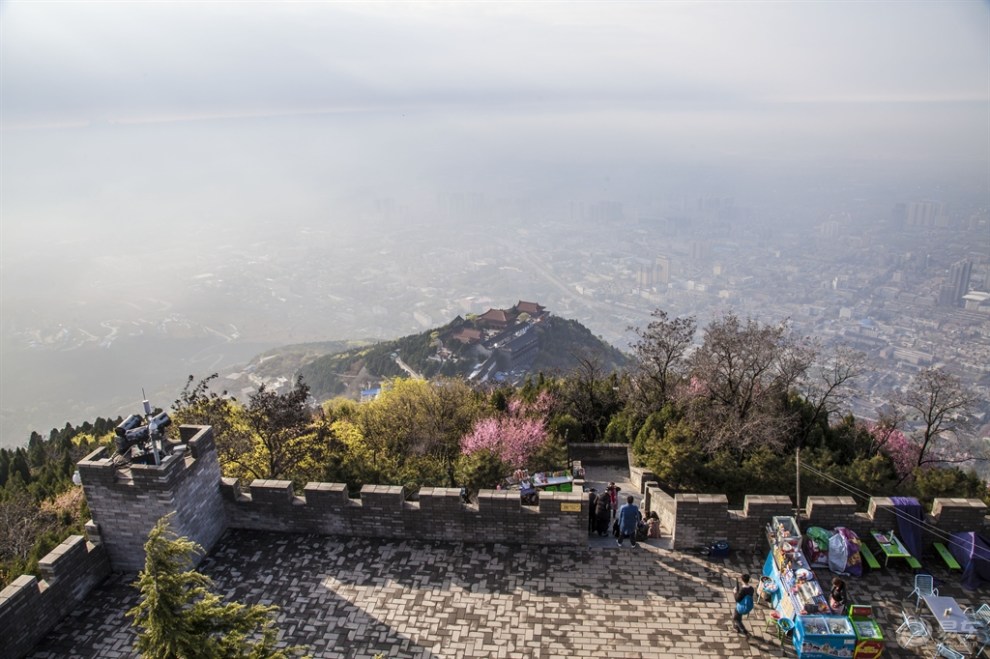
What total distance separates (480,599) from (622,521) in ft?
9.29

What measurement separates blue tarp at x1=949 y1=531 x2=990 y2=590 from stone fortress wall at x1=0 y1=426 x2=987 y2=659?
317 millimetres

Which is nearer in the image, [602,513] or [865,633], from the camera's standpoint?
[865,633]

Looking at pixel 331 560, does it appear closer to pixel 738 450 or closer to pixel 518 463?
pixel 518 463

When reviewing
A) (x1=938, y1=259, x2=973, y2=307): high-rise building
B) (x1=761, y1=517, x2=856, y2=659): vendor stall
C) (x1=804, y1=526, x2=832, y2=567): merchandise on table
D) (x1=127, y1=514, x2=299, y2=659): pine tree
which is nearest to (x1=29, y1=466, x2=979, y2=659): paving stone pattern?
(x1=761, y1=517, x2=856, y2=659): vendor stall

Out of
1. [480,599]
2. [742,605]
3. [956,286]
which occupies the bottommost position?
[956,286]

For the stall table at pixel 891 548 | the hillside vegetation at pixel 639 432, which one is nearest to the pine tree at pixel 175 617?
the hillside vegetation at pixel 639 432

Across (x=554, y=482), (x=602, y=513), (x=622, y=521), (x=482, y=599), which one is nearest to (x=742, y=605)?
(x=622, y=521)

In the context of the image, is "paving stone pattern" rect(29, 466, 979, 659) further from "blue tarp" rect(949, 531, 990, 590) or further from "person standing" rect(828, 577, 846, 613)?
"person standing" rect(828, 577, 846, 613)

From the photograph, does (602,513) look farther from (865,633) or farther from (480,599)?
(865,633)

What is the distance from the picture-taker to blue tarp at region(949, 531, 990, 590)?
9273 millimetres

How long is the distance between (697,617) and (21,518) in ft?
57.7

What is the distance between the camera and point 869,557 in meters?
9.65

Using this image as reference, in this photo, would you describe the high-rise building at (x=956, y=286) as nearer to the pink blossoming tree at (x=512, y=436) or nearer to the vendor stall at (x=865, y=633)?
the pink blossoming tree at (x=512, y=436)

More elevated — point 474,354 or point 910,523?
point 910,523
